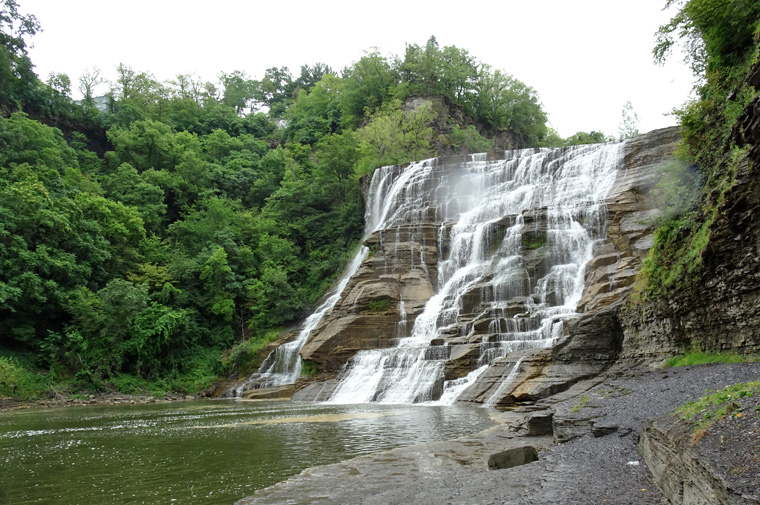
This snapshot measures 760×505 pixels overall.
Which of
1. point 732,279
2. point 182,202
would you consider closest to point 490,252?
point 732,279

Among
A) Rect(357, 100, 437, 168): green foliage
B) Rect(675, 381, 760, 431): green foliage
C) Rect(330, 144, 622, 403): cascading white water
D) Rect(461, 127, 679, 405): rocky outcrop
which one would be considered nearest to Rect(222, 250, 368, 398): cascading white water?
Rect(330, 144, 622, 403): cascading white water

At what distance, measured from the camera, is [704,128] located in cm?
1670

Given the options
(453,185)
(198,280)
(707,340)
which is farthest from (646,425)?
(198,280)

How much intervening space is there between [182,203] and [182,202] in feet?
0.38

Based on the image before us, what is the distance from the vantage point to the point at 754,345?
9.73 m

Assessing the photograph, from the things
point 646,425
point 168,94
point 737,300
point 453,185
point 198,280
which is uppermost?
point 168,94

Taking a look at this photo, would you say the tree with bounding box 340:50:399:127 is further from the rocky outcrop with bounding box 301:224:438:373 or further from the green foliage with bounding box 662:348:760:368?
the green foliage with bounding box 662:348:760:368

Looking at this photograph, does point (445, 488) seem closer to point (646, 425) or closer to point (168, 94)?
point (646, 425)

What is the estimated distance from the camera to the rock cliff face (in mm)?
16250

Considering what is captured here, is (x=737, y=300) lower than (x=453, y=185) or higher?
lower

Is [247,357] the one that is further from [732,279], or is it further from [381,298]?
[732,279]

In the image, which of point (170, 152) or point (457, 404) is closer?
point (457, 404)

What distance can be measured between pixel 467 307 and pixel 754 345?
16.7m

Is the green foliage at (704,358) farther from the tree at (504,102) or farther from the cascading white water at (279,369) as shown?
the tree at (504,102)
